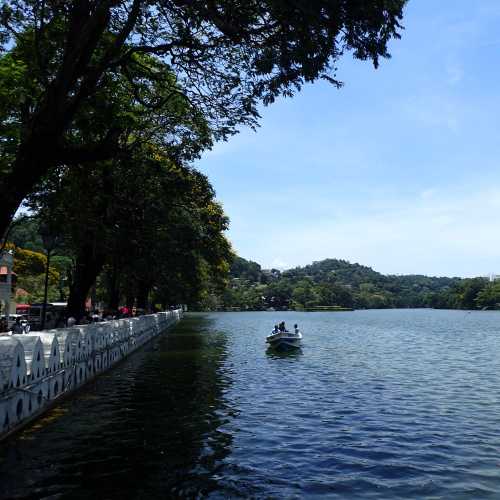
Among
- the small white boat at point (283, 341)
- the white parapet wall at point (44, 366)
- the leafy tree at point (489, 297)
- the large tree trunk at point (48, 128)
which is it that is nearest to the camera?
the white parapet wall at point (44, 366)

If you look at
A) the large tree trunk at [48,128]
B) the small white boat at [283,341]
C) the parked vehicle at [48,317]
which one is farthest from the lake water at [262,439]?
the small white boat at [283,341]

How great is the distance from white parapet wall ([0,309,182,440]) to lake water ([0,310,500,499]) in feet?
1.65

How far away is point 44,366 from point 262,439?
6023mm

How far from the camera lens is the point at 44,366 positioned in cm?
1408

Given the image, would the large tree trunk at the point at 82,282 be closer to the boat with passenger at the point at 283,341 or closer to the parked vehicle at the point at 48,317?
the parked vehicle at the point at 48,317

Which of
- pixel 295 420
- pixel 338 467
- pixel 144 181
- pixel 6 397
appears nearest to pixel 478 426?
pixel 295 420

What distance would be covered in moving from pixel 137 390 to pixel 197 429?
21.4 ft

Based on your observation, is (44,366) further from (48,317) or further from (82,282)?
(48,317)

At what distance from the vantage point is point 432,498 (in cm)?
912

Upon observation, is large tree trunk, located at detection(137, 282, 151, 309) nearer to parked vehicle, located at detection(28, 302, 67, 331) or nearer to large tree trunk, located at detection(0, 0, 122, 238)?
parked vehicle, located at detection(28, 302, 67, 331)

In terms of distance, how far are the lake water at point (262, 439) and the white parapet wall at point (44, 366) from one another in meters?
0.50

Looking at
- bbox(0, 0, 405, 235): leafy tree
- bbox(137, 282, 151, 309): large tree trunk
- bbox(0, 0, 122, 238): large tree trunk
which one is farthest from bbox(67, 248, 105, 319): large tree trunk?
bbox(137, 282, 151, 309): large tree trunk

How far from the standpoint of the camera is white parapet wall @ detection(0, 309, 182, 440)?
451 inches

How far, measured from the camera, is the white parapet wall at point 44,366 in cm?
1146
